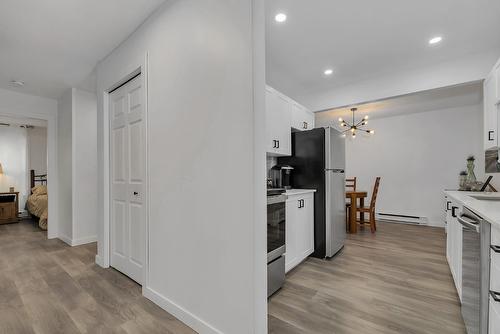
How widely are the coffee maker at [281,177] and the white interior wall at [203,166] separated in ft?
5.79

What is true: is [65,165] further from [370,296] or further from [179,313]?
[370,296]

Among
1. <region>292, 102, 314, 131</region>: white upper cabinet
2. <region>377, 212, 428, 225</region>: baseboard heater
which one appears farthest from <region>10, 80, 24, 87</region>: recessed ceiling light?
<region>377, 212, 428, 225</region>: baseboard heater

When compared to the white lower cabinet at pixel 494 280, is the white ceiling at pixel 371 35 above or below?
above

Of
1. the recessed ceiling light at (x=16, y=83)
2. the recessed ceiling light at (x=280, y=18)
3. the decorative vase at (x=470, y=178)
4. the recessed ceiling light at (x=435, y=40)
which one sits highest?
the recessed ceiling light at (x=280, y=18)

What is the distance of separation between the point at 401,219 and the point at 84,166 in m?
6.77

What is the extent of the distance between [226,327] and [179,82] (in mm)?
1807

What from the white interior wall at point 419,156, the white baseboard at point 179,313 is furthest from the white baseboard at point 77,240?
the white interior wall at point 419,156

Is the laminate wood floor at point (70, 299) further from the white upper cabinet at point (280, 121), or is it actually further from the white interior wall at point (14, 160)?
the white interior wall at point (14, 160)

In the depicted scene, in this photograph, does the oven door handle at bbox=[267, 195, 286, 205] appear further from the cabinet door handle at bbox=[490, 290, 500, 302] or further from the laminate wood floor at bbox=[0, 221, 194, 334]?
the cabinet door handle at bbox=[490, 290, 500, 302]

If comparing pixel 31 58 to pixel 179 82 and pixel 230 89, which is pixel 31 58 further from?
pixel 230 89

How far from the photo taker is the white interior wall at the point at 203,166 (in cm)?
142

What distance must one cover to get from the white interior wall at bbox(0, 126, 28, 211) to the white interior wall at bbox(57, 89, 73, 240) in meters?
3.16

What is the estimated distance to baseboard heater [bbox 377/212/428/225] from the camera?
529cm

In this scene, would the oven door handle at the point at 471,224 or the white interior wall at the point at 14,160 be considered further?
the white interior wall at the point at 14,160
